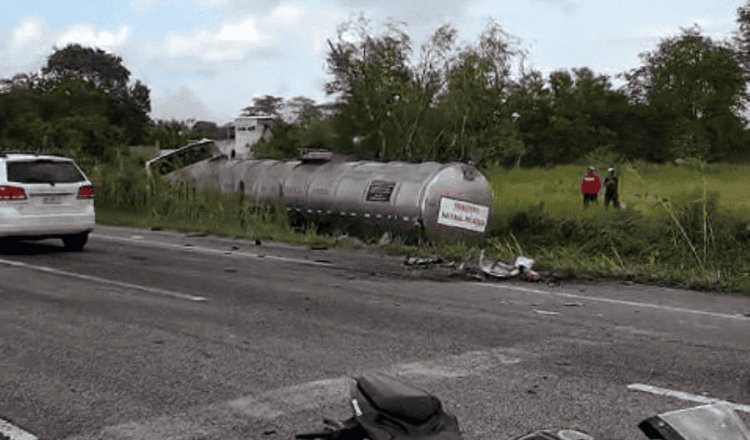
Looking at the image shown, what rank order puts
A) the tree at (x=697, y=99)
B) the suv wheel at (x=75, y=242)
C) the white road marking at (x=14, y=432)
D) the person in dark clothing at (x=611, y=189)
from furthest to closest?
the tree at (x=697, y=99), the person in dark clothing at (x=611, y=189), the suv wheel at (x=75, y=242), the white road marking at (x=14, y=432)

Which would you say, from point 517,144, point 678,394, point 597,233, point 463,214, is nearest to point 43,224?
point 463,214

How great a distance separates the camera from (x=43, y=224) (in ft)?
46.9

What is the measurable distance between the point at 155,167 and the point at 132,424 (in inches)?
875

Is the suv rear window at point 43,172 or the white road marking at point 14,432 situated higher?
the suv rear window at point 43,172

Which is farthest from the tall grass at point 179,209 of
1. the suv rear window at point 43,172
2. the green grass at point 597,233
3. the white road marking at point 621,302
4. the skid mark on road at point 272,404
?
the skid mark on road at point 272,404

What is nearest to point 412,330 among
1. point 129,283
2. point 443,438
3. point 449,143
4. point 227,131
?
point 129,283

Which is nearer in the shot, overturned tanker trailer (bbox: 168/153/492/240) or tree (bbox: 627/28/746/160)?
overturned tanker trailer (bbox: 168/153/492/240)

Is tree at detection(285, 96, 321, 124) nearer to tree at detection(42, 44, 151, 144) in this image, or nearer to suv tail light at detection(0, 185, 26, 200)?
suv tail light at detection(0, 185, 26, 200)

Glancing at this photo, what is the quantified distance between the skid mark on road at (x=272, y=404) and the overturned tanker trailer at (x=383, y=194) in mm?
10195

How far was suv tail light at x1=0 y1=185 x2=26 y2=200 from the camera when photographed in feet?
45.9

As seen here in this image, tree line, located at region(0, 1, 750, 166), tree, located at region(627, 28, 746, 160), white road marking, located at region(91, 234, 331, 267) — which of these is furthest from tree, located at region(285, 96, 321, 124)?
tree, located at region(627, 28, 746, 160)

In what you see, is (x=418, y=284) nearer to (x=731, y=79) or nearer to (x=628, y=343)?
(x=628, y=343)

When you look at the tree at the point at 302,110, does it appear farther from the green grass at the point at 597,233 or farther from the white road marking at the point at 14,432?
the white road marking at the point at 14,432

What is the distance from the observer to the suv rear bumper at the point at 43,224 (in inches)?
553
